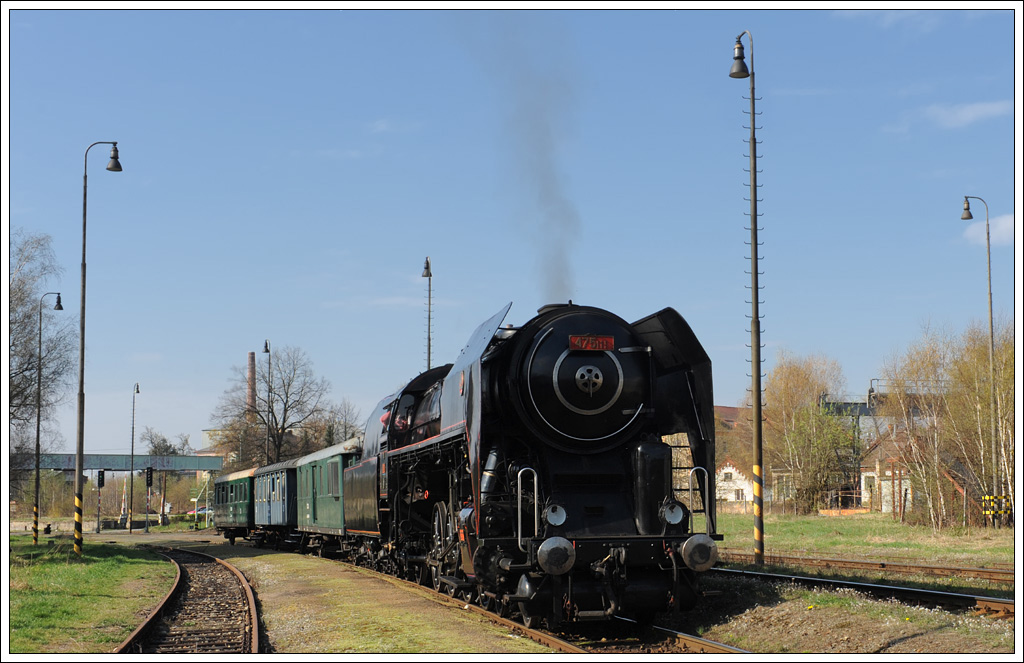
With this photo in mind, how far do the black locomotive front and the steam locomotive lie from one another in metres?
0.01

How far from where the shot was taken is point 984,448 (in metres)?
29.7

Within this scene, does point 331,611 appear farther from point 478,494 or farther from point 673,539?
point 673,539

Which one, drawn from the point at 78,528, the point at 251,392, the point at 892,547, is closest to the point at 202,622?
the point at 78,528

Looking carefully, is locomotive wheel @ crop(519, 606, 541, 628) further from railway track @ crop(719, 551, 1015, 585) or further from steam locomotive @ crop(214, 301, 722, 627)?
railway track @ crop(719, 551, 1015, 585)

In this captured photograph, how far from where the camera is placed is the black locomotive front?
9898mm

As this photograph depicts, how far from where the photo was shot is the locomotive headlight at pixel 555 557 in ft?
31.1

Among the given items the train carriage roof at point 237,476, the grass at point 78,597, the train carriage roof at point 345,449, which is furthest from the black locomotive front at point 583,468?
the train carriage roof at point 237,476

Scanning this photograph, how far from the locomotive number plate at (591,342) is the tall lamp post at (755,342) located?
649cm

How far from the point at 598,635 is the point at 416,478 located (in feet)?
15.3

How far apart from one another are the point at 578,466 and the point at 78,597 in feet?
29.0

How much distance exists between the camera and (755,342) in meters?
17.0

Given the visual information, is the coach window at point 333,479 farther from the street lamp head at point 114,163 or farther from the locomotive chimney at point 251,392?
the locomotive chimney at point 251,392

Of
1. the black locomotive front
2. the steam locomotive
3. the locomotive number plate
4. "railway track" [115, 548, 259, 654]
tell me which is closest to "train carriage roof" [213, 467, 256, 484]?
A: "railway track" [115, 548, 259, 654]

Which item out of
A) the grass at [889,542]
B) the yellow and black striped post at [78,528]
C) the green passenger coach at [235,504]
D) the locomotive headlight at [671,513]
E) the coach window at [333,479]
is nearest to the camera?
the locomotive headlight at [671,513]
